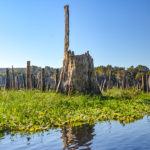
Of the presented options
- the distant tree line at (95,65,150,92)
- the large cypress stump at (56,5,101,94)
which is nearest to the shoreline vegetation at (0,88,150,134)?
the large cypress stump at (56,5,101,94)

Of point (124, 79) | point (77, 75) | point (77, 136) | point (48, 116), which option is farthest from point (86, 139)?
point (124, 79)

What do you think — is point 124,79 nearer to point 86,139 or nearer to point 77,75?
point 77,75

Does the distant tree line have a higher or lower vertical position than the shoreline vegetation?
higher

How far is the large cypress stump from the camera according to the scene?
13086 mm

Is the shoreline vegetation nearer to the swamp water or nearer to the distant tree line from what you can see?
the swamp water

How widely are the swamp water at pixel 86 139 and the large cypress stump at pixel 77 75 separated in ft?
20.6

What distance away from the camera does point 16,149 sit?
15.7ft

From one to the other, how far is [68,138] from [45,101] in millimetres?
4446

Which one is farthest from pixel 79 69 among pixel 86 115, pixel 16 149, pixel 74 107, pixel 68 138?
pixel 16 149

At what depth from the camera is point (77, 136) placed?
5.68m

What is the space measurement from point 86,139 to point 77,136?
35 centimetres

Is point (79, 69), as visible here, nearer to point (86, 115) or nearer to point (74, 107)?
point (74, 107)

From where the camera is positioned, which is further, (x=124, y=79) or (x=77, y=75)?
(x=124, y=79)

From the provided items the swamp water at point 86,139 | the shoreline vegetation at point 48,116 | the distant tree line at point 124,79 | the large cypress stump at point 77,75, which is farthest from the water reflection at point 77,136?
the distant tree line at point 124,79
